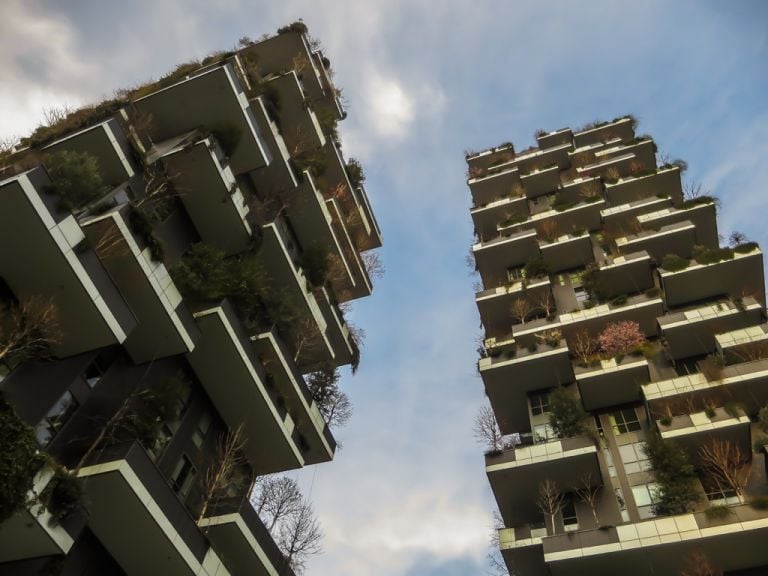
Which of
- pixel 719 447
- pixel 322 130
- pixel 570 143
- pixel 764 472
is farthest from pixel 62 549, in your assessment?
pixel 570 143

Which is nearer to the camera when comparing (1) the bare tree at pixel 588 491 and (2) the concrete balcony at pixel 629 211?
(1) the bare tree at pixel 588 491

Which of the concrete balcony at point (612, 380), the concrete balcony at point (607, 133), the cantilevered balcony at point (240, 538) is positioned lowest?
the cantilevered balcony at point (240, 538)

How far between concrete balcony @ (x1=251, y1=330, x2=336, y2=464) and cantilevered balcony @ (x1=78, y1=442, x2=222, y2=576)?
6.80m

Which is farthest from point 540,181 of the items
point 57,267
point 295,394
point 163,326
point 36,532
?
point 36,532

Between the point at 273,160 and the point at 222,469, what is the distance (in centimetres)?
1508

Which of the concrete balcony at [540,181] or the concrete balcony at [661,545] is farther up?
the concrete balcony at [540,181]

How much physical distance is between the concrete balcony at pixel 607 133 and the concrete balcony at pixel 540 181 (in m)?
8.08

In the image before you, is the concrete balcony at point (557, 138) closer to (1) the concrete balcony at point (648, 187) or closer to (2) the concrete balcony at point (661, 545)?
(1) the concrete balcony at point (648, 187)

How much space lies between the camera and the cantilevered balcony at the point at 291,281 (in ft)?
79.2

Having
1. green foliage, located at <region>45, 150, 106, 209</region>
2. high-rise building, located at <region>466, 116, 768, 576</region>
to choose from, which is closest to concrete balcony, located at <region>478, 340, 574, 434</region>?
high-rise building, located at <region>466, 116, 768, 576</region>

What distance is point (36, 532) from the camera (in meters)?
12.2

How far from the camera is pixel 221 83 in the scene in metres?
22.7

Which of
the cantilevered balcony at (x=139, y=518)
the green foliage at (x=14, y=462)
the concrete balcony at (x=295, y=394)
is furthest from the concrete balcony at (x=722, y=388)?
the green foliage at (x=14, y=462)

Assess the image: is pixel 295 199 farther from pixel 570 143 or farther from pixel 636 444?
pixel 570 143
